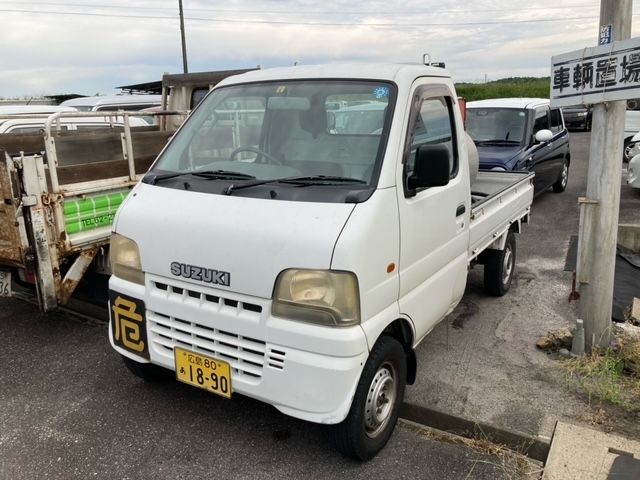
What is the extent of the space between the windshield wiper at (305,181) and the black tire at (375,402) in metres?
0.83

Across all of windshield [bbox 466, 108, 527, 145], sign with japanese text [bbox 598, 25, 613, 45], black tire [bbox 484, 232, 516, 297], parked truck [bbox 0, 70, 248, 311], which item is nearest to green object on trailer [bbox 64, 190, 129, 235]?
parked truck [bbox 0, 70, 248, 311]

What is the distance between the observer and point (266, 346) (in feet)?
8.25

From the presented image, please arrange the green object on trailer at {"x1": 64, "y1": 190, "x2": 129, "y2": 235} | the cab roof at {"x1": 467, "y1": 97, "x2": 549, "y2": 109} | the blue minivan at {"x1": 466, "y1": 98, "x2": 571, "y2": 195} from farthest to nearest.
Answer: the cab roof at {"x1": 467, "y1": 97, "x2": 549, "y2": 109}
the blue minivan at {"x1": 466, "y1": 98, "x2": 571, "y2": 195}
the green object on trailer at {"x1": 64, "y1": 190, "x2": 129, "y2": 235}

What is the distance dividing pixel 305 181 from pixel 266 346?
33.6 inches

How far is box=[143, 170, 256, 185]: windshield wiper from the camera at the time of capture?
116 inches

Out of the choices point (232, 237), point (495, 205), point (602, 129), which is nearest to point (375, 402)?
point (232, 237)

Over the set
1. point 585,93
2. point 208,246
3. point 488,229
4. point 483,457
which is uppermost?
point 585,93

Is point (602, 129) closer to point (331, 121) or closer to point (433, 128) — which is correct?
point (433, 128)

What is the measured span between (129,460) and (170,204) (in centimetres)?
139

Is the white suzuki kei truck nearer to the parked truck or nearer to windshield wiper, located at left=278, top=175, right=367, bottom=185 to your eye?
windshield wiper, located at left=278, top=175, right=367, bottom=185

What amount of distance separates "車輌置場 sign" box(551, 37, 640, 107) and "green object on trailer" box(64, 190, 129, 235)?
3.46 m

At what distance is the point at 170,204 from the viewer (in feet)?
9.34

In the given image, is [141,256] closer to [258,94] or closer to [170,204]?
[170,204]

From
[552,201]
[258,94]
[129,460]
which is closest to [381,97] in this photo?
[258,94]
